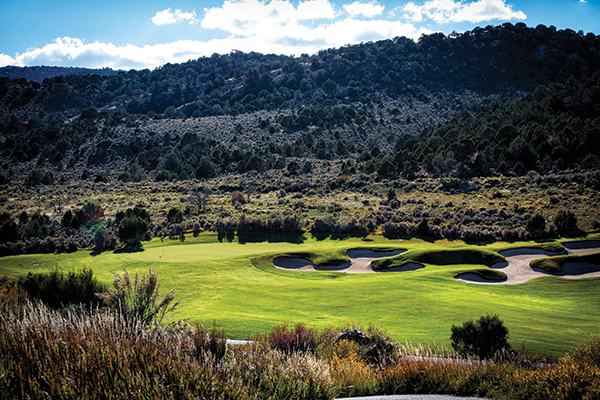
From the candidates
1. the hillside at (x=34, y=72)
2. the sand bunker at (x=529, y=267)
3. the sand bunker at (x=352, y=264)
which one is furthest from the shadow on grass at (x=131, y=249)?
the hillside at (x=34, y=72)

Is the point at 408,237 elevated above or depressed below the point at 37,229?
below

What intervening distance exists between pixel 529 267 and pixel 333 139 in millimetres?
68891

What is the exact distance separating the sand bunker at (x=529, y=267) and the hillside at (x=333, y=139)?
329 centimetres

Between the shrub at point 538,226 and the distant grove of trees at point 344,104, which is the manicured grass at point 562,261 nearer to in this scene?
the shrub at point 538,226

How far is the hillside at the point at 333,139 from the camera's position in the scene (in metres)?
35.1

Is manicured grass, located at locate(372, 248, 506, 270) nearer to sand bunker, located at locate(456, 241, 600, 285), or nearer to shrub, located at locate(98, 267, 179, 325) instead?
sand bunker, located at locate(456, 241, 600, 285)

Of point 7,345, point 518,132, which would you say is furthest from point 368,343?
point 518,132

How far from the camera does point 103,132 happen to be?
85062 millimetres

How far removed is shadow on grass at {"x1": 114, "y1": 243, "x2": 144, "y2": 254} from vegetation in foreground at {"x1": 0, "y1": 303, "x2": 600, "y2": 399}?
632 inches

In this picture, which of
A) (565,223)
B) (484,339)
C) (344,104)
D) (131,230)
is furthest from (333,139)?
(484,339)

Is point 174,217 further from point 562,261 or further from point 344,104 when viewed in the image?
point 344,104

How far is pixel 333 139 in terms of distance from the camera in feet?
278

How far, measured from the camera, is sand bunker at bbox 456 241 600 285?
17391mm

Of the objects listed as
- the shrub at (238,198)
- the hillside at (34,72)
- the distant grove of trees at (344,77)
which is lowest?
the shrub at (238,198)
